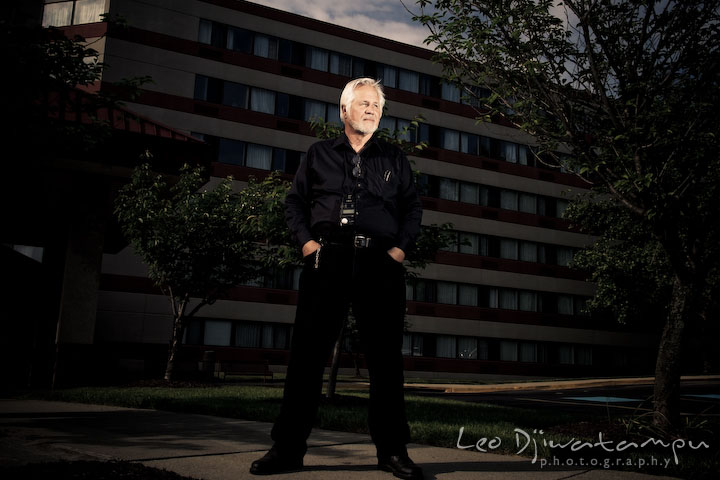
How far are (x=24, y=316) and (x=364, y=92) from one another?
1179 cm

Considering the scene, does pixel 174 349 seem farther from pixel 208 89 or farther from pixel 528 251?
pixel 528 251

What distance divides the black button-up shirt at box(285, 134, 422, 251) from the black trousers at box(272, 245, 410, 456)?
164 mm

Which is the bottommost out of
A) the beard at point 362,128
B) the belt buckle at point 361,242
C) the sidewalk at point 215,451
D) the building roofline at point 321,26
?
the sidewalk at point 215,451

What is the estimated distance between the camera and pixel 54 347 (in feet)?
37.9

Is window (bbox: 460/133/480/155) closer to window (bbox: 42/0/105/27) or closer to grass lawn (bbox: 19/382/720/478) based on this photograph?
window (bbox: 42/0/105/27)

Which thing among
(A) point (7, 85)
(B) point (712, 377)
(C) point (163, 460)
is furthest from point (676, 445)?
(B) point (712, 377)

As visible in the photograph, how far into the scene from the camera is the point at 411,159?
28281 millimetres

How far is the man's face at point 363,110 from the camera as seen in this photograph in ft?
12.6

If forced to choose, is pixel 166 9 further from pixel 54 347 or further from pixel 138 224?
pixel 54 347

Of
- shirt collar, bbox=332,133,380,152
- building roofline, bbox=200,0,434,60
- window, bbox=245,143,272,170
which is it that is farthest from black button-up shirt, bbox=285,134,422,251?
building roofline, bbox=200,0,434,60

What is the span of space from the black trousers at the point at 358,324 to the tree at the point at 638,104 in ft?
11.6

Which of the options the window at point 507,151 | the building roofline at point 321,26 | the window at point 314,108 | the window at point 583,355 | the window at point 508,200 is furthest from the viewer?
the window at point 583,355

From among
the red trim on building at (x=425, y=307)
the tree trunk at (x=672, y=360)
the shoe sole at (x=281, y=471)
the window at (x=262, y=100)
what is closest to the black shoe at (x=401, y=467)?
the shoe sole at (x=281, y=471)

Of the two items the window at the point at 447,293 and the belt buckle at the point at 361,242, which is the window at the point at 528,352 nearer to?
the window at the point at 447,293
